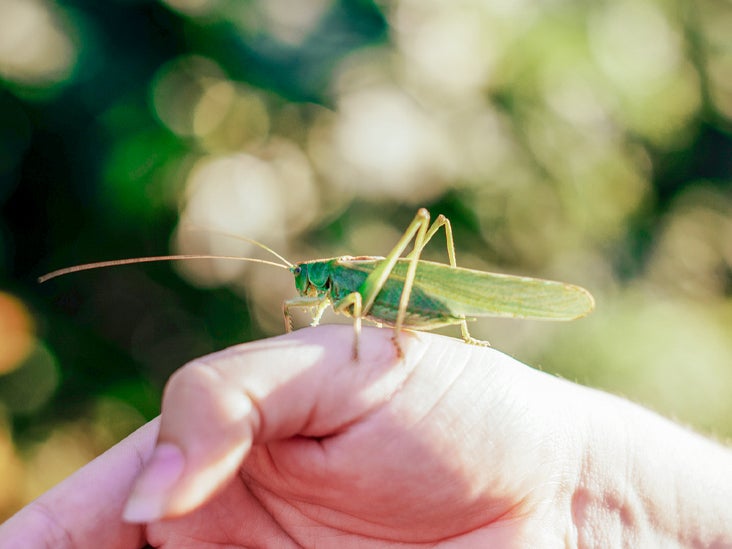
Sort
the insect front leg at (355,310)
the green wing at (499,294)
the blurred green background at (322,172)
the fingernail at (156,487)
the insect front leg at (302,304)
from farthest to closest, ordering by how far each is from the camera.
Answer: the blurred green background at (322,172) < the insect front leg at (302,304) < the green wing at (499,294) < the insect front leg at (355,310) < the fingernail at (156,487)

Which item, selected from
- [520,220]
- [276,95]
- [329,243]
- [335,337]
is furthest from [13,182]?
[520,220]

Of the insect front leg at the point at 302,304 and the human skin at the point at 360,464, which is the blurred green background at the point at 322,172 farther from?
the human skin at the point at 360,464

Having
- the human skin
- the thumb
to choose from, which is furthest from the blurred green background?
the thumb

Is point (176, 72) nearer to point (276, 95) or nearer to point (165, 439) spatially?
point (276, 95)

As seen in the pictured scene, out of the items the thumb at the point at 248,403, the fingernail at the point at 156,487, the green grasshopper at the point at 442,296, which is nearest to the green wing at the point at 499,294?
the green grasshopper at the point at 442,296

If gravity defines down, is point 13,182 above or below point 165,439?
below

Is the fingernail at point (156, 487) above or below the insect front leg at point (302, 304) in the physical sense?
above

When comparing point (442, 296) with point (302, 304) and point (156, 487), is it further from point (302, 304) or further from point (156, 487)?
point (156, 487)

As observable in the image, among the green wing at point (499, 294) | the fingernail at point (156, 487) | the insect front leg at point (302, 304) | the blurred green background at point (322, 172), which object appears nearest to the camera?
the fingernail at point (156, 487)
